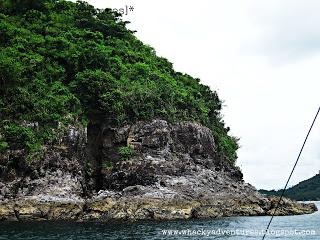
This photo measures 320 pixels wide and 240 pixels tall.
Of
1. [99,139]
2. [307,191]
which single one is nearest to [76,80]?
[99,139]

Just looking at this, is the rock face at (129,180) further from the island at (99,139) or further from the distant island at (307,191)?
the distant island at (307,191)

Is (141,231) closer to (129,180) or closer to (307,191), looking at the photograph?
(129,180)

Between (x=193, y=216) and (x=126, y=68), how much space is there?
23635mm

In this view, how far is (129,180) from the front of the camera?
46.4 meters

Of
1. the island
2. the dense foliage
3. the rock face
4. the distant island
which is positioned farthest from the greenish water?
the distant island

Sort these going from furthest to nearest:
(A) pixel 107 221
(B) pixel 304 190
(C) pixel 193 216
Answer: (B) pixel 304 190 → (C) pixel 193 216 → (A) pixel 107 221

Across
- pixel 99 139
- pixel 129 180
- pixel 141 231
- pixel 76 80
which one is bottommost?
pixel 141 231

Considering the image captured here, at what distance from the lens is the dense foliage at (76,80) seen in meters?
47.2

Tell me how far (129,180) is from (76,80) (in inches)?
582

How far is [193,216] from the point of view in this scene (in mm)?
43000

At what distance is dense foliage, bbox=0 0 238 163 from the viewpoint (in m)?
47.2

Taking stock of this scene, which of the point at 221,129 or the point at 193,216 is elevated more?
the point at 221,129

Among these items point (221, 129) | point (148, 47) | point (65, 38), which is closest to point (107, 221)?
point (65, 38)

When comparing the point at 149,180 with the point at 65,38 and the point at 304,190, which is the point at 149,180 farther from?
the point at 304,190
